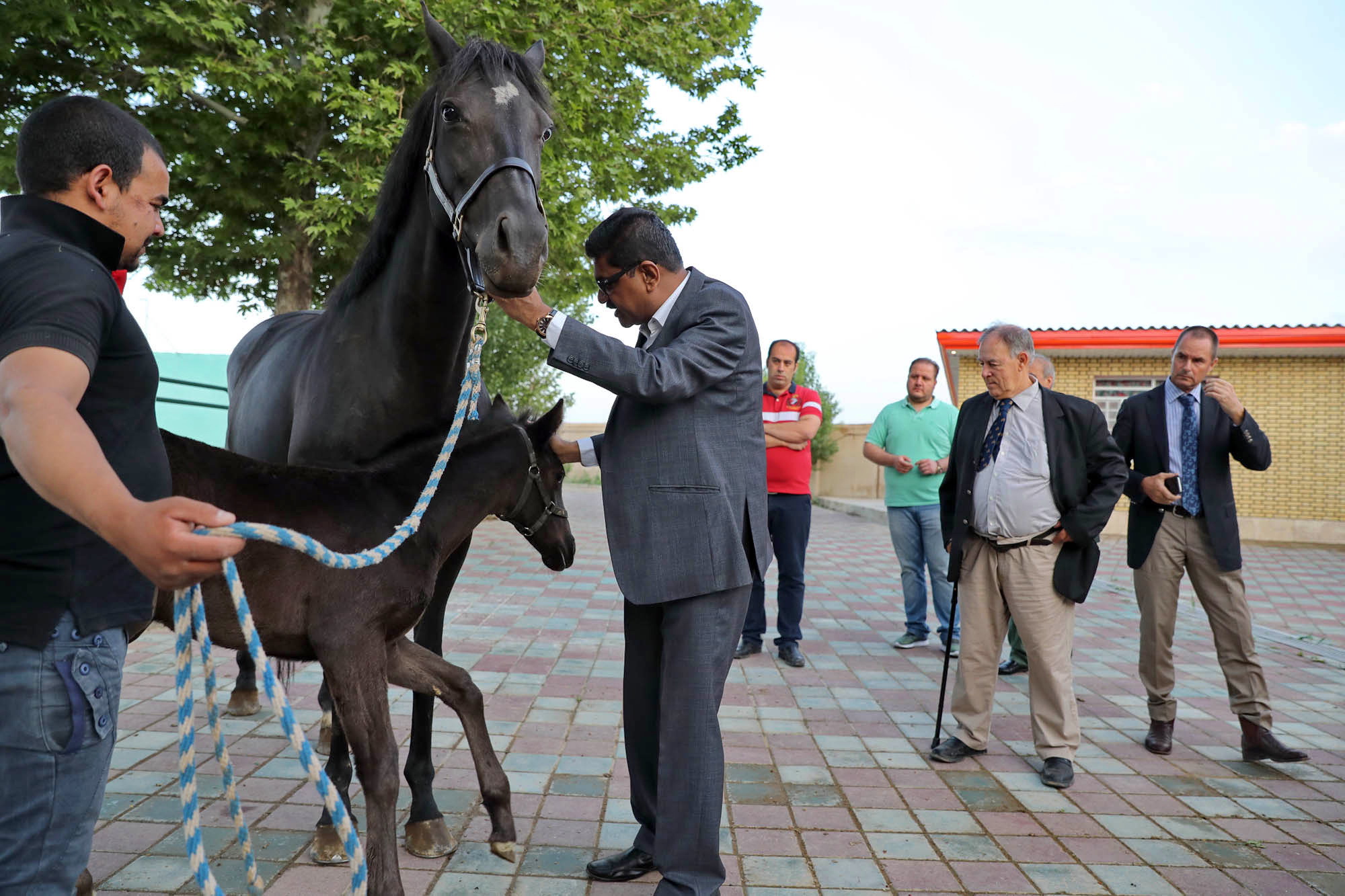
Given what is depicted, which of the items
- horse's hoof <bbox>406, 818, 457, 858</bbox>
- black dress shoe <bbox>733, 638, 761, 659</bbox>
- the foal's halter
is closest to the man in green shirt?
black dress shoe <bbox>733, 638, 761, 659</bbox>

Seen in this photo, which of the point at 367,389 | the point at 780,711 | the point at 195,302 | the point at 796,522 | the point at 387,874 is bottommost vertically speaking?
the point at 780,711

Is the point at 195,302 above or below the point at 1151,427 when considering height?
above

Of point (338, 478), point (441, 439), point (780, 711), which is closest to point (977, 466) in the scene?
point (780, 711)

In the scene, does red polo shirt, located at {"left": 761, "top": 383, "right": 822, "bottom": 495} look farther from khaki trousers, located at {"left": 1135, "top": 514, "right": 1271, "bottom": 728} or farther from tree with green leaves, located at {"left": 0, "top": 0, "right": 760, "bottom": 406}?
tree with green leaves, located at {"left": 0, "top": 0, "right": 760, "bottom": 406}

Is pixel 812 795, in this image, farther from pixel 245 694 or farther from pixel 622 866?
pixel 245 694

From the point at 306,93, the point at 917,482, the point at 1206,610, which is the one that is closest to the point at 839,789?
the point at 1206,610

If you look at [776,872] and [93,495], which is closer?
[93,495]

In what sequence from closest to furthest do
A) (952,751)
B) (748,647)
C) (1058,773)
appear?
(1058,773) → (952,751) → (748,647)

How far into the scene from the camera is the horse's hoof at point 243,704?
4.87 m

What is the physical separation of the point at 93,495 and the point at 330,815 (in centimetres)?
215

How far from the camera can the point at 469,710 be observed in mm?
3248

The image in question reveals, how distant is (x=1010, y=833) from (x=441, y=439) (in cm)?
282

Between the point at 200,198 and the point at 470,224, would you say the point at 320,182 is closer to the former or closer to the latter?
the point at 200,198

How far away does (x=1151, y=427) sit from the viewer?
5.06m
